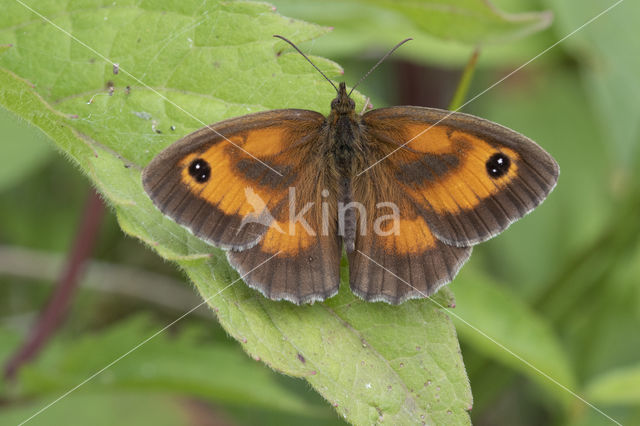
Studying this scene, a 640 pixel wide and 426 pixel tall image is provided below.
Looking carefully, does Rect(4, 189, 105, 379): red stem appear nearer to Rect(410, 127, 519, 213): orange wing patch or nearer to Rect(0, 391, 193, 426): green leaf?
Rect(0, 391, 193, 426): green leaf

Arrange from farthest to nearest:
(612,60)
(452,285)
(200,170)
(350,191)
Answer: (612,60) → (452,285) → (350,191) → (200,170)

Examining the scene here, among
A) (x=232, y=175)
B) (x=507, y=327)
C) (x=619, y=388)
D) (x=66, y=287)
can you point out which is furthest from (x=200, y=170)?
(x=619, y=388)

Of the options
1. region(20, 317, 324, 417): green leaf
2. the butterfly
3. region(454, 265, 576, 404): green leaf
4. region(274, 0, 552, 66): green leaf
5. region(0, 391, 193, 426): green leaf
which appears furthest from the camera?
region(0, 391, 193, 426): green leaf

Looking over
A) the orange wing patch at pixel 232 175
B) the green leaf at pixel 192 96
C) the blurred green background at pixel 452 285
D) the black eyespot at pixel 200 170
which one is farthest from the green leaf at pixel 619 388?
the black eyespot at pixel 200 170

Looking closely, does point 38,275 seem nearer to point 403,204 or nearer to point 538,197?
point 403,204

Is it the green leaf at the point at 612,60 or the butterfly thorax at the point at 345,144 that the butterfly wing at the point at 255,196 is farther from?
the green leaf at the point at 612,60

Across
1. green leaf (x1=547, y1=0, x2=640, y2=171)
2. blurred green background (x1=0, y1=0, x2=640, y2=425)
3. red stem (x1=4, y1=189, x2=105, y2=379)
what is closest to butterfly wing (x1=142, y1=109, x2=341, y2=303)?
blurred green background (x1=0, y1=0, x2=640, y2=425)

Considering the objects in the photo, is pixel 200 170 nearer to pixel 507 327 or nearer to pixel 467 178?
pixel 467 178
